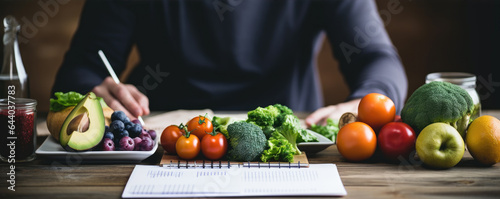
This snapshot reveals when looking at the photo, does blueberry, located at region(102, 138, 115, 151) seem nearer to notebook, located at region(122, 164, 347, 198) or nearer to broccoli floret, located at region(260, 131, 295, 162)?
notebook, located at region(122, 164, 347, 198)

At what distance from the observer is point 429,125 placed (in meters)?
1.11

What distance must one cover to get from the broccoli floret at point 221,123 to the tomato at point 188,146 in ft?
0.23

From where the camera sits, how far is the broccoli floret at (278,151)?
3.70 feet

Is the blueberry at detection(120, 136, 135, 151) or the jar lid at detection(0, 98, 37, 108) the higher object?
the jar lid at detection(0, 98, 37, 108)

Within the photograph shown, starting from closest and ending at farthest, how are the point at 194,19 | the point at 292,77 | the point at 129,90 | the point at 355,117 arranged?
the point at 355,117 < the point at 129,90 < the point at 194,19 < the point at 292,77

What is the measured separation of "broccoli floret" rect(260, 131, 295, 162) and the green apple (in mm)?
301

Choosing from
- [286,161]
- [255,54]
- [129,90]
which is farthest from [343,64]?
[286,161]

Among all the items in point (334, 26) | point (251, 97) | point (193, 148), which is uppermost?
point (334, 26)

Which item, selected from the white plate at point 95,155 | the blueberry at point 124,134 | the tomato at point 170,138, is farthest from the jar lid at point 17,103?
the tomato at point 170,138

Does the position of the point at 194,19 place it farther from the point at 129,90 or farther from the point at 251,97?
the point at 129,90

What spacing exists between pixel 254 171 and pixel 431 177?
392 mm

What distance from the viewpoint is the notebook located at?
0.95 meters

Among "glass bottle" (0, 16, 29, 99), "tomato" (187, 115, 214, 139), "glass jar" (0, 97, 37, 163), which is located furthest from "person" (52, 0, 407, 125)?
"tomato" (187, 115, 214, 139)

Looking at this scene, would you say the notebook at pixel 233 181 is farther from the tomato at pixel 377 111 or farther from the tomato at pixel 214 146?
the tomato at pixel 377 111
